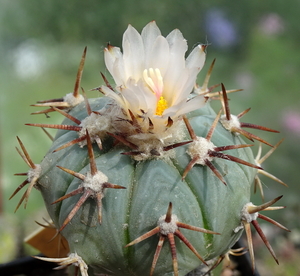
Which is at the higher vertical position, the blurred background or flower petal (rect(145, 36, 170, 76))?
the blurred background

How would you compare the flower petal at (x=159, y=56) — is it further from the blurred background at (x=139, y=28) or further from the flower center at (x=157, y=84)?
the blurred background at (x=139, y=28)

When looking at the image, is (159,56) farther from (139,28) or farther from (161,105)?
(139,28)

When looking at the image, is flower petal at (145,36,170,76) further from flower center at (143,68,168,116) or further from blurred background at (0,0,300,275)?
blurred background at (0,0,300,275)

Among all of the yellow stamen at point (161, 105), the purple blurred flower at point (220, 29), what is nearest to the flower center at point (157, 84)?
the yellow stamen at point (161, 105)

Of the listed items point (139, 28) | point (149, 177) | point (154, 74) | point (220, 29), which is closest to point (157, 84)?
point (154, 74)

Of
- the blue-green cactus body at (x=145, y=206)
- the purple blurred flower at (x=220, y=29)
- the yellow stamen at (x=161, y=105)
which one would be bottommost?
the blue-green cactus body at (x=145, y=206)

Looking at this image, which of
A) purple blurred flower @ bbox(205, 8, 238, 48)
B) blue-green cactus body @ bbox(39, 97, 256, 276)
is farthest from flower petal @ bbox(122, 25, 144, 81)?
purple blurred flower @ bbox(205, 8, 238, 48)

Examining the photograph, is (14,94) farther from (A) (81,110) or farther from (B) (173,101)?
(B) (173,101)

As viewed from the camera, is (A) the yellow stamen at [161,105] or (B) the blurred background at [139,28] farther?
(B) the blurred background at [139,28]
